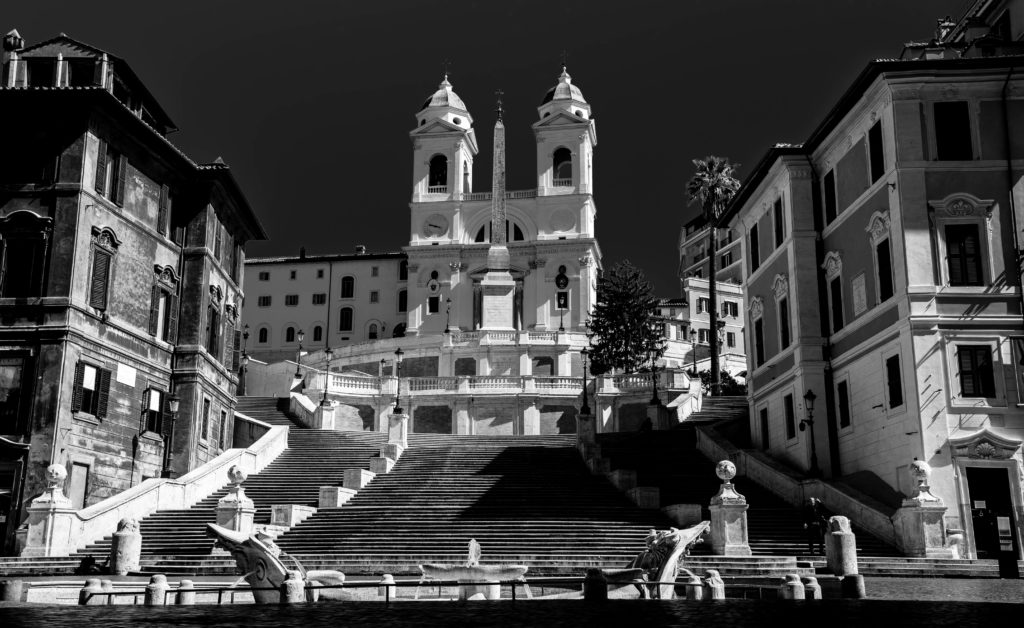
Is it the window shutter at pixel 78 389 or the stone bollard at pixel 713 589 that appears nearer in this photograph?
the stone bollard at pixel 713 589

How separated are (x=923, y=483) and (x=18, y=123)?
96.4 ft

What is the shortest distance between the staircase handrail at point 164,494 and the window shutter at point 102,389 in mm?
2651

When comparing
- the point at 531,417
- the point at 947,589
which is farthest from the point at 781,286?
the point at 531,417

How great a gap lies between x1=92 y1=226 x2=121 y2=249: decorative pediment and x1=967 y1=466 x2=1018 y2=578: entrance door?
88.7 ft

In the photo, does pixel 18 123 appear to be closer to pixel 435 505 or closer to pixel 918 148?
pixel 435 505

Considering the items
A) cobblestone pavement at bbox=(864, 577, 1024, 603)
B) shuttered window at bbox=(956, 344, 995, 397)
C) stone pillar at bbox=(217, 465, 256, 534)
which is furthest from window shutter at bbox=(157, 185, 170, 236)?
cobblestone pavement at bbox=(864, 577, 1024, 603)

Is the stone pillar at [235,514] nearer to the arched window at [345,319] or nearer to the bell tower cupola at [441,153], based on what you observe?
the bell tower cupola at [441,153]

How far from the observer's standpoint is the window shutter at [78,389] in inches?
1267

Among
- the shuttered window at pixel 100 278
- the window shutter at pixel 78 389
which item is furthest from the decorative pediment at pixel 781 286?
the window shutter at pixel 78 389

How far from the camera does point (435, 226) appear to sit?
102 m

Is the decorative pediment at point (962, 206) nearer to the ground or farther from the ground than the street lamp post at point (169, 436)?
farther from the ground

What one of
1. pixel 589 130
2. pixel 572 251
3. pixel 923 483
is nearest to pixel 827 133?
pixel 923 483

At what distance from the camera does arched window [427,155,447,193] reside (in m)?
105

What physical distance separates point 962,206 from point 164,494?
985 inches
